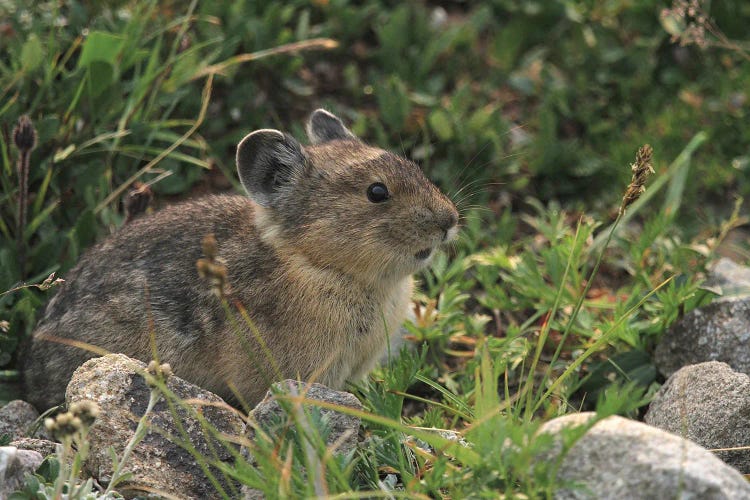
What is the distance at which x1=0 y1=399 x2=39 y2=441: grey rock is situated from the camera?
234 inches

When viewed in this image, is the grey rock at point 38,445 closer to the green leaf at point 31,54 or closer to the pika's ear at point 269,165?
the pika's ear at point 269,165

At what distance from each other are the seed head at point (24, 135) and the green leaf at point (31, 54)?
38.9 inches

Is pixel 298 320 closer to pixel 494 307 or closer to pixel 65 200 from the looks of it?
pixel 494 307

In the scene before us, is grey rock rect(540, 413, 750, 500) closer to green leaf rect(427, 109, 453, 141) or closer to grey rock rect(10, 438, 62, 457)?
grey rock rect(10, 438, 62, 457)

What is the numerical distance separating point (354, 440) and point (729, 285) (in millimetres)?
3387

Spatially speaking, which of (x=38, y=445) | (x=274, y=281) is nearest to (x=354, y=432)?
(x=274, y=281)

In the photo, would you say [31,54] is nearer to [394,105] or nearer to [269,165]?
[269,165]

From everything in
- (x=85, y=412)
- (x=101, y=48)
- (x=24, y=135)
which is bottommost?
(x=85, y=412)

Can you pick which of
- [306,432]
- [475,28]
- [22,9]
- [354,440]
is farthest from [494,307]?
[22,9]

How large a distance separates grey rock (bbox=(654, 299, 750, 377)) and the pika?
1.79 metres

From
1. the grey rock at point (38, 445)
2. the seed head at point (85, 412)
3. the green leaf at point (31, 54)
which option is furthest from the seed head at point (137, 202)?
the seed head at point (85, 412)

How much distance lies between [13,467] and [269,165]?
247 cm

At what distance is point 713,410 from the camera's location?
213 inches

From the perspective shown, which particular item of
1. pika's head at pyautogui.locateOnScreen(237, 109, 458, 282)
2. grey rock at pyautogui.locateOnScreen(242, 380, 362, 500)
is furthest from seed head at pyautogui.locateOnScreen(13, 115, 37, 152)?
grey rock at pyautogui.locateOnScreen(242, 380, 362, 500)
